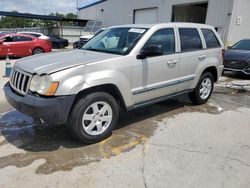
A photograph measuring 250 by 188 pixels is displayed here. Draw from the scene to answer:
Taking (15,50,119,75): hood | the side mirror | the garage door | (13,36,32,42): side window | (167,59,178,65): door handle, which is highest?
the garage door

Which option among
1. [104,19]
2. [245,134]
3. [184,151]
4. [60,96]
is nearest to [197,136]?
[184,151]

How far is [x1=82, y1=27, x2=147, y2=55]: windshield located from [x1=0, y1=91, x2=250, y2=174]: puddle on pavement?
140cm

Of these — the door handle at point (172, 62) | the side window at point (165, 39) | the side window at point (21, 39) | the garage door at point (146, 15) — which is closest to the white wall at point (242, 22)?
the garage door at point (146, 15)

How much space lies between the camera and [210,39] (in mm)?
5789

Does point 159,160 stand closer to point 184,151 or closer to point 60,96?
point 184,151

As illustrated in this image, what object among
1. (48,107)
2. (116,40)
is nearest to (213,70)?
(116,40)

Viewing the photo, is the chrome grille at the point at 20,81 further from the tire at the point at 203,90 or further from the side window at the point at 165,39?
the tire at the point at 203,90

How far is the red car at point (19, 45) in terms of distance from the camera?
14.3 metres

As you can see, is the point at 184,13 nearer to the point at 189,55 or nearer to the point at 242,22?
the point at 242,22

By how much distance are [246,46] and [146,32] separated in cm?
770

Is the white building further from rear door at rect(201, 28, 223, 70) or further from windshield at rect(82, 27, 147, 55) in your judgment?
windshield at rect(82, 27, 147, 55)

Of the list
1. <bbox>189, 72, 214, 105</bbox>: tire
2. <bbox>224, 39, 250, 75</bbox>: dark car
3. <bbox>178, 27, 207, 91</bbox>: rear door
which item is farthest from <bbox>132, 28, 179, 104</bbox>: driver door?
<bbox>224, 39, 250, 75</bbox>: dark car

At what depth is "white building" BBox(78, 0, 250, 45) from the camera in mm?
14539

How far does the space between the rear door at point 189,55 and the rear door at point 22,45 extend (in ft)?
39.3
